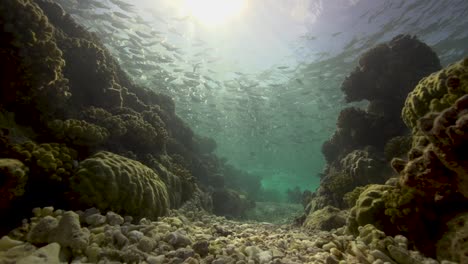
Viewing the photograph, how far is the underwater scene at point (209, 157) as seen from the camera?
3664 millimetres

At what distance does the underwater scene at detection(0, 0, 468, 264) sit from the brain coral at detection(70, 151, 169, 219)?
0.03 m

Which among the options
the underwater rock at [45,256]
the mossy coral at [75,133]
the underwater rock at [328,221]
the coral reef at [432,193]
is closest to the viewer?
the underwater rock at [45,256]

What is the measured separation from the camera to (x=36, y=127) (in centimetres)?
631

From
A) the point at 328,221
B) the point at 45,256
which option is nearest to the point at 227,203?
the point at 328,221

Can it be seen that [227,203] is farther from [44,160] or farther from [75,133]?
[44,160]

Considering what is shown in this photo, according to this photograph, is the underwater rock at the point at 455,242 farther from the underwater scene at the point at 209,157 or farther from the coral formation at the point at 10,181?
the coral formation at the point at 10,181

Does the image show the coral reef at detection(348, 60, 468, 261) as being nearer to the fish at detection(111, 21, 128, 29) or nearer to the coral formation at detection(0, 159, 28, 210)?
the coral formation at detection(0, 159, 28, 210)

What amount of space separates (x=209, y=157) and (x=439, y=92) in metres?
19.4

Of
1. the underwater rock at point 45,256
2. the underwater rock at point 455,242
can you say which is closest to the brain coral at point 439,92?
the underwater rock at point 455,242

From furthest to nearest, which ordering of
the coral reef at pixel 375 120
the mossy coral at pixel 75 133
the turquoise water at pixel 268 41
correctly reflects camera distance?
the turquoise water at pixel 268 41
the coral reef at pixel 375 120
the mossy coral at pixel 75 133

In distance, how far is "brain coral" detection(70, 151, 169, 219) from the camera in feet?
16.1

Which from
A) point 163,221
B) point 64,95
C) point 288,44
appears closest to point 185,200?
point 163,221

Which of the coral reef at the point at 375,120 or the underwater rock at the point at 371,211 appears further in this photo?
the coral reef at the point at 375,120

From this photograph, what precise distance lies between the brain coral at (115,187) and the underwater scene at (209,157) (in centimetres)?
3
